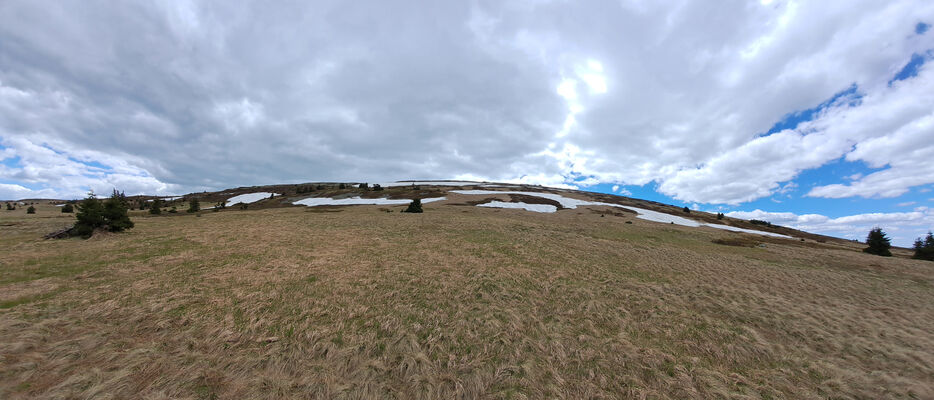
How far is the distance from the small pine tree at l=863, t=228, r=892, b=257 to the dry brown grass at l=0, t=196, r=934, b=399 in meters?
27.9

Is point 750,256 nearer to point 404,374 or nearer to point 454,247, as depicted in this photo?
point 454,247

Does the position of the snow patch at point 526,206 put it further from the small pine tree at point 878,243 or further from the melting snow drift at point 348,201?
the small pine tree at point 878,243

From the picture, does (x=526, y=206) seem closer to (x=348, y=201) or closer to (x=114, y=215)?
(x=348, y=201)

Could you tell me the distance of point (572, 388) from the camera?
7570 millimetres

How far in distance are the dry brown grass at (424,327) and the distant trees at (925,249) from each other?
27.9m

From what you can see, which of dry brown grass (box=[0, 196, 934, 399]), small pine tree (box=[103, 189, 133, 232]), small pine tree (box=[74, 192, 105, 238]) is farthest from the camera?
small pine tree (box=[103, 189, 133, 232])

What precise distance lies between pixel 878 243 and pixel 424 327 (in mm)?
62886

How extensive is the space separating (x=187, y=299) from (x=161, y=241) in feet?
46.4

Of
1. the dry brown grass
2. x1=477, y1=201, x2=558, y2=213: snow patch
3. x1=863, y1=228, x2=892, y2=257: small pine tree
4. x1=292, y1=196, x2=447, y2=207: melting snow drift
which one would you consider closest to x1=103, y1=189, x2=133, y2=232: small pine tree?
the dry brown grass

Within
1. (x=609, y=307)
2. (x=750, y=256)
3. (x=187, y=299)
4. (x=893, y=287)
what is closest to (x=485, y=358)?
(x=609, y=307)

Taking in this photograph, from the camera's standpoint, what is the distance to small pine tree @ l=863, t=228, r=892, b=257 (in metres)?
37.5

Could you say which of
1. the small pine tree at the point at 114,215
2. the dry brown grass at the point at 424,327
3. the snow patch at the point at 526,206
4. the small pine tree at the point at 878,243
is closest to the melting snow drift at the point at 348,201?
the snow patch at the point at 526,206

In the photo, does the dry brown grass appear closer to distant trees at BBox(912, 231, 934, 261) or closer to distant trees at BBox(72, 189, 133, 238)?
distant trees at BBox(72, 189, 133, 238)

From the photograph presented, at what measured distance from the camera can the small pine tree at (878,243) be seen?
123 feet
